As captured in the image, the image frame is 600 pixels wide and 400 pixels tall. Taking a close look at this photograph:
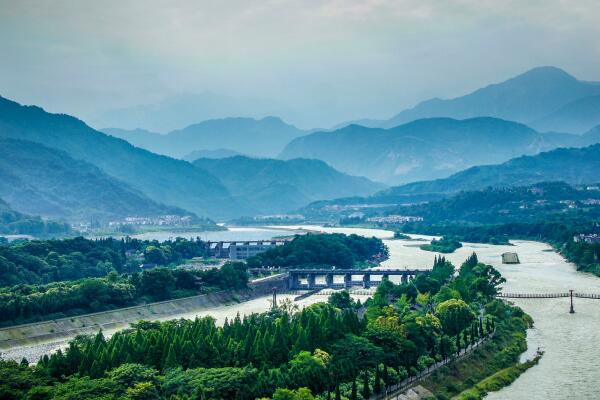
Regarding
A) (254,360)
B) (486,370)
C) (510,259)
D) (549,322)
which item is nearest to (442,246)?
(510,259)

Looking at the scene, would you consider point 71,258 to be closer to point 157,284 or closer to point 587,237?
point 157,284

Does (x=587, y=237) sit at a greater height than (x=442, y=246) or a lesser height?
greater

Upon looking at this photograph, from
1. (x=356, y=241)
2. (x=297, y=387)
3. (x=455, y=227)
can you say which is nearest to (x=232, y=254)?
(x=356, y=241)

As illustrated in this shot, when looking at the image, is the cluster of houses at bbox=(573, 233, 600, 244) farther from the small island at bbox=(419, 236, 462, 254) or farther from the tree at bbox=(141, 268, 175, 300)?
the tree at bbox=(141, 268, 175, 300)

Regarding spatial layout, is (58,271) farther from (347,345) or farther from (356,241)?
(347,345)

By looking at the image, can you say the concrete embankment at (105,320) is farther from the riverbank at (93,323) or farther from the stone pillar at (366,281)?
the stone pillar at (366,281)

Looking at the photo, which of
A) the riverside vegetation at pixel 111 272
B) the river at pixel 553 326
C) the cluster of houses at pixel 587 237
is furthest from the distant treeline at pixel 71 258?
the cluster of houses at pixel 587 237

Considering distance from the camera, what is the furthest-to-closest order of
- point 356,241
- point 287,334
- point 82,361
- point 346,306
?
1. point 356,241
2. point 346,306
3. point 287,334
4. point 82,361
